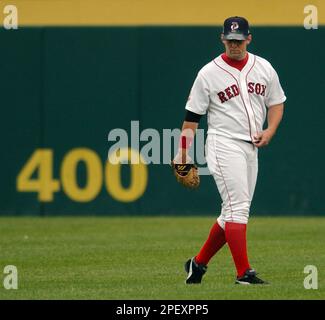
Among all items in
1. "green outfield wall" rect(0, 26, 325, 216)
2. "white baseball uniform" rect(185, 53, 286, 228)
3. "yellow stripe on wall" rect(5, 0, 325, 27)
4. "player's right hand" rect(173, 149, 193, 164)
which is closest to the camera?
"white baseball uniform" rect(185, 53, 286, 228)

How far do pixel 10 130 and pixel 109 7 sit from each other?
214cm

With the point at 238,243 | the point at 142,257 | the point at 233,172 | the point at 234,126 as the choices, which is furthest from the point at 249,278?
the point at 142,257

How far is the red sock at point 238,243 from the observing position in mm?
8672

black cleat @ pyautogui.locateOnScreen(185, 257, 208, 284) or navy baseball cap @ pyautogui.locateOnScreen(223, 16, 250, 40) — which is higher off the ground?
navy baseball cap @ pyautogui.locateOnScreen(223, 16, 250, 40)

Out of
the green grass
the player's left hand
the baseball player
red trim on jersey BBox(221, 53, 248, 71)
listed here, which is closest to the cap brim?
the baseball player

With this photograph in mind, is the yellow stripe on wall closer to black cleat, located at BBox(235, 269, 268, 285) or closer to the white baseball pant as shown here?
the white baseball pant

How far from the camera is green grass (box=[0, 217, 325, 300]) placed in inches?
332

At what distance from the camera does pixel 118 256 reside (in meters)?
11.0

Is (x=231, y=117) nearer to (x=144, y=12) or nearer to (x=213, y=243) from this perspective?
(x=213, y=243)

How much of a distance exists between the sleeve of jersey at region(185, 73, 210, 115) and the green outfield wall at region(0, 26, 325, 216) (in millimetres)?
6182

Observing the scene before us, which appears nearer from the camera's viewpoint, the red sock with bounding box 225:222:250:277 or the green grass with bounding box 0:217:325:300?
the green grass with bounding box 0:217:325:300

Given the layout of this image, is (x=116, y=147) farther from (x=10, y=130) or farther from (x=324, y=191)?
(x=324, y=191)

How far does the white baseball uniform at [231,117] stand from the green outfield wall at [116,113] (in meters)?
6.20
